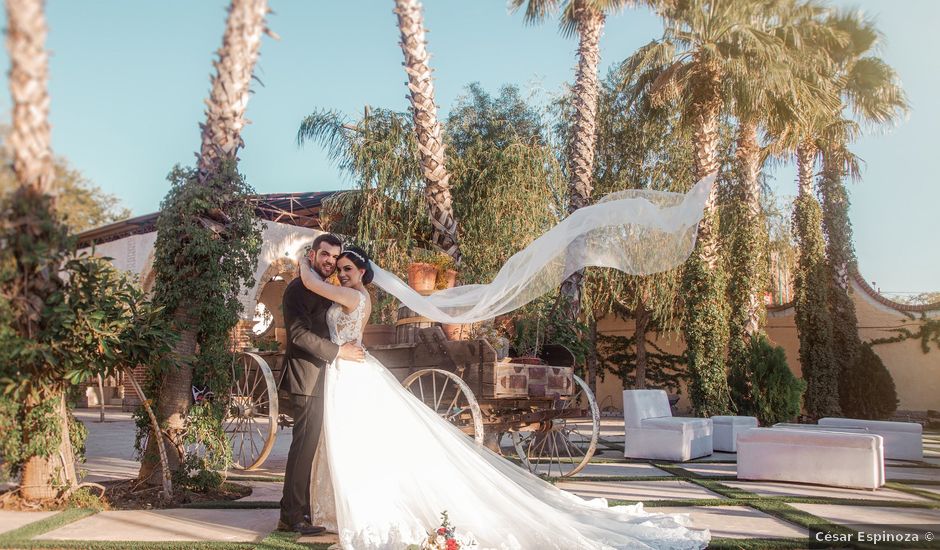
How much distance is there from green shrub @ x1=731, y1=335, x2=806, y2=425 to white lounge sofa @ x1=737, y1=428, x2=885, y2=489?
606 cm

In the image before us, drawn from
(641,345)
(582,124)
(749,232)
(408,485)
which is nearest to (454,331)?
(408,485)

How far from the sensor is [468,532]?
4617 millimetres

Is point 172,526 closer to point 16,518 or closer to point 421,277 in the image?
point 16,518

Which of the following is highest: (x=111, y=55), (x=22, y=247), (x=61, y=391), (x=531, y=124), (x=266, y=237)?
(x=531, y=124)

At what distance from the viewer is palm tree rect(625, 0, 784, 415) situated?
1314 centimetres

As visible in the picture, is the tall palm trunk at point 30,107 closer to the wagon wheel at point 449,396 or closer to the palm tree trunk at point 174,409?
the palm tree trunk at point 174,409

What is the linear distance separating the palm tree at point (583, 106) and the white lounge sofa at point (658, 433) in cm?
175

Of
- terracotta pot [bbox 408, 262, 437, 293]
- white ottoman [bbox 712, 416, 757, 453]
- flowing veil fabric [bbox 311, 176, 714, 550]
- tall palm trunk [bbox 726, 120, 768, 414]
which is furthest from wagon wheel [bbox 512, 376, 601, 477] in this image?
tall palm trunk [bbox 726, 120, 768, 414]

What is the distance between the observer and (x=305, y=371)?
516cm

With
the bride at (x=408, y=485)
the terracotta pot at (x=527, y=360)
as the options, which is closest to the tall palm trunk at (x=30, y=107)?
the bride at (x=408, y=485)

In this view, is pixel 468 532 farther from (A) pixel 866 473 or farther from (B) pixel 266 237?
(B) pixel 266 237

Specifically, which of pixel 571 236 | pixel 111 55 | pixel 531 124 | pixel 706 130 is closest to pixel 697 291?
pixel 706 130

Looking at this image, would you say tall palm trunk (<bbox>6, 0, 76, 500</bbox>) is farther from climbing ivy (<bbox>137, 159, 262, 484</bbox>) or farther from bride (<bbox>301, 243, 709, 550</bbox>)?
climbing ivy (<bbox>137, 159, 262, 484</bbox>)

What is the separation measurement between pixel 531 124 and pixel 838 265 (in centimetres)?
796
